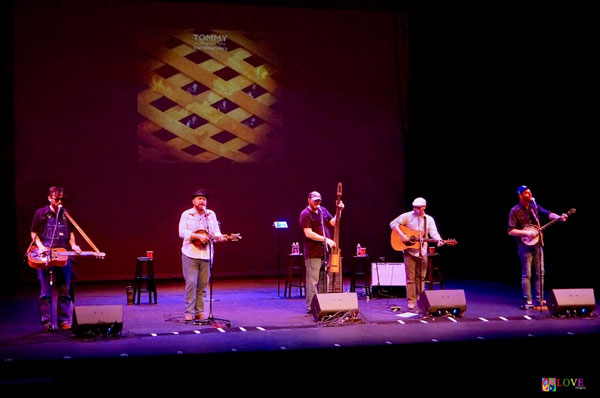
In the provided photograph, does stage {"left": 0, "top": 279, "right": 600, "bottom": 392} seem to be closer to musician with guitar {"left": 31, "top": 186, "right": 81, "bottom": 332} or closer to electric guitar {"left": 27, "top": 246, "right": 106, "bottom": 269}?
musician with guitar {"left": 31, "top": 186, "right": 81, "bottom": 332}

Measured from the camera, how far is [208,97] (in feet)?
44.9

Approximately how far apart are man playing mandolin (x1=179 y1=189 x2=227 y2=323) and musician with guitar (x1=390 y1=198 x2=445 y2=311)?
8.43ft

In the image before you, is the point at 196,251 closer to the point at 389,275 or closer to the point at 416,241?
the point at 416,241

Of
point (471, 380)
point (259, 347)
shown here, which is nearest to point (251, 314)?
point (259, 347)

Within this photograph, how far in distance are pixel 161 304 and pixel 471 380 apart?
6.79 meters

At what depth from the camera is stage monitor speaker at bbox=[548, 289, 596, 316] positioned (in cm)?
861

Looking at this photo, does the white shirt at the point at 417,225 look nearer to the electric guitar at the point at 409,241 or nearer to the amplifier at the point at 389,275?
the electric guitar at the point at 409,241

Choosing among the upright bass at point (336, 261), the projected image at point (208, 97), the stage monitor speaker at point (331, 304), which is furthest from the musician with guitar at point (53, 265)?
the projected image at point (208, 97)

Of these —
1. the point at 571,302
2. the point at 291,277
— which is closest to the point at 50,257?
the point at 291,277

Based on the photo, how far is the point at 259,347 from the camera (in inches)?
273

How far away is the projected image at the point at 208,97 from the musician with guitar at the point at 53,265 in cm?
539

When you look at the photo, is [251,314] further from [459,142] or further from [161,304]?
[459,142]

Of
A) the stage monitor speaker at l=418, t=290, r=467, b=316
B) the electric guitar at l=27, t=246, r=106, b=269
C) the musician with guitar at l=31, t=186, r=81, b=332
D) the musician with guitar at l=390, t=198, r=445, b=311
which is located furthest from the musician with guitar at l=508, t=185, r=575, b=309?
the musician with guitar at l=31, t=186, r=81, b=332

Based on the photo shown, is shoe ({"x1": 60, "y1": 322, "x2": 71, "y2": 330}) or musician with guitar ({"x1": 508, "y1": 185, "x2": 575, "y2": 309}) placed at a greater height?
musician with guitar ({"x1": 508, "y1": 185, "x2": 575, "y2": 309})
